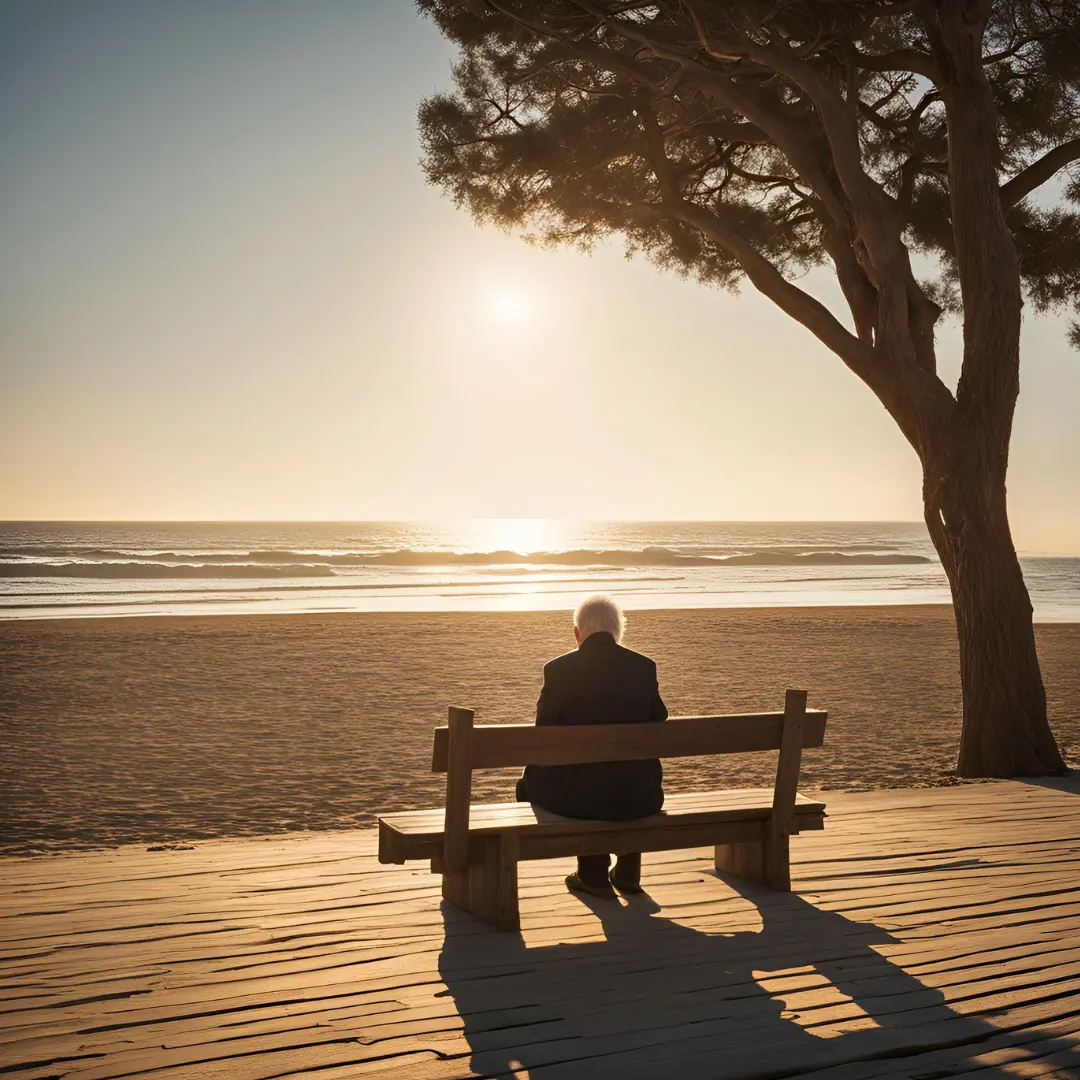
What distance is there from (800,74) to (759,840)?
5.87 m

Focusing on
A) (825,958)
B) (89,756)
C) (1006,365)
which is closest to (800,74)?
(1006,365)

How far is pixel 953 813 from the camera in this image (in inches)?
249

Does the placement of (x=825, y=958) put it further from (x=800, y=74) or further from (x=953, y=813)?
(x=800, y=74)

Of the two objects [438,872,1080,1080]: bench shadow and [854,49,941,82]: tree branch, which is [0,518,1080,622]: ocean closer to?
[854,49,941,82]: tree branch

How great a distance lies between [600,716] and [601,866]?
0.66m

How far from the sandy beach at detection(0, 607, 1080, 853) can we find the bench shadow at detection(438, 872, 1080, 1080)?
113 inches

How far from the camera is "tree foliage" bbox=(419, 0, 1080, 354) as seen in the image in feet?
27.3

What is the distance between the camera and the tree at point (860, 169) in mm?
8078

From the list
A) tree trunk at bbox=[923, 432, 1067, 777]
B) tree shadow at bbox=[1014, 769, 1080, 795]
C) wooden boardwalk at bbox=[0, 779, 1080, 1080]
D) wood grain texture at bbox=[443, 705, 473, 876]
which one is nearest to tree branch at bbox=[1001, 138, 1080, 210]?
tree trunk at bbox=[923, 432, 1067, 777]

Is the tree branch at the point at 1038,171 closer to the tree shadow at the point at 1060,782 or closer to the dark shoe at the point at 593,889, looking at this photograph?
the tree shadow at the point at 1060,782

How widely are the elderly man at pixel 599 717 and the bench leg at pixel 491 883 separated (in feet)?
0.93

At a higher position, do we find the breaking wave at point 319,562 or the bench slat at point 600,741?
the bench slat at point 600,741

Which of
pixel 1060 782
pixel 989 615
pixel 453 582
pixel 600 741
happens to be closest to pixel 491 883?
pixel 600 741

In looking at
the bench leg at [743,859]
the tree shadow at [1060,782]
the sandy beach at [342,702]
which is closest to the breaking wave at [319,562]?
the sandy beach at [342,702]
